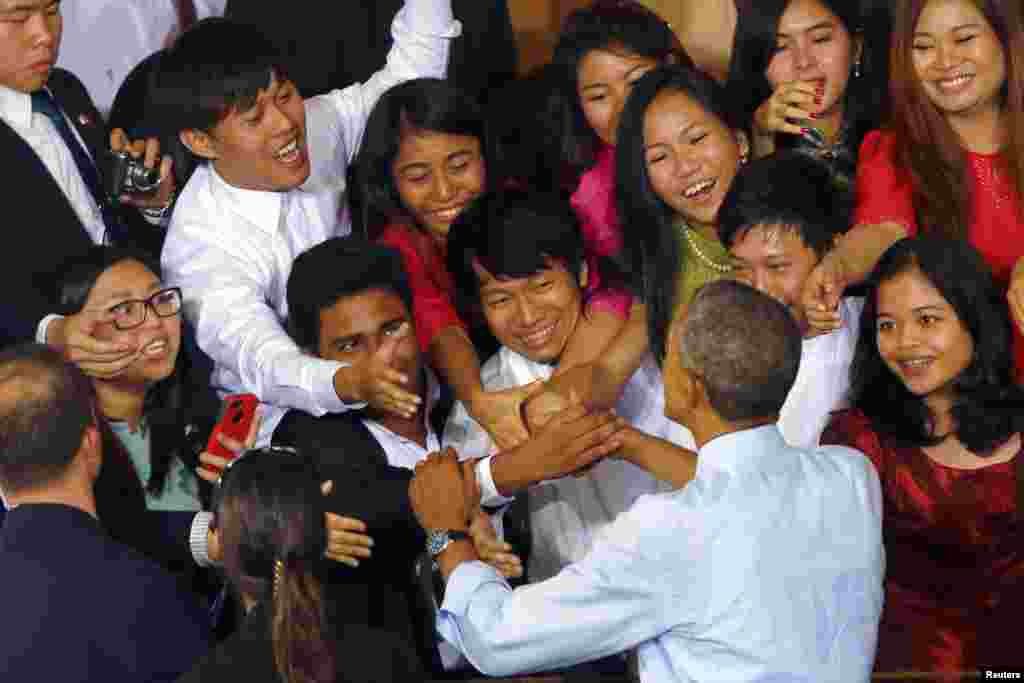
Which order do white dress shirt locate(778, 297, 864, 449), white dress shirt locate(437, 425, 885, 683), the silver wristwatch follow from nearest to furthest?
1. white dress shirt locate(437, 425, 885, 683)
2. the silver wristwatch
3. white dress shirt locate(778, 297, 864, 449)

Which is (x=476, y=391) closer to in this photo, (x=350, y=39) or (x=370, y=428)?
(x=370, y=428)

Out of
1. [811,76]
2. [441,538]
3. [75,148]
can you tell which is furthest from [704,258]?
[75,148]

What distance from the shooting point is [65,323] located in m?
3.22

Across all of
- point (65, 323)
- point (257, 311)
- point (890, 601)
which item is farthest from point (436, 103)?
point (890, 601)

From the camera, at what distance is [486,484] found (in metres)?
3.07

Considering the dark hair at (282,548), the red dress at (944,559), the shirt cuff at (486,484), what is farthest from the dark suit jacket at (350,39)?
the dark hair at (282,548)

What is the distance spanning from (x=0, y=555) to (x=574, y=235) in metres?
1.21

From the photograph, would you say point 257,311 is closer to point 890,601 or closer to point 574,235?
point 574,235

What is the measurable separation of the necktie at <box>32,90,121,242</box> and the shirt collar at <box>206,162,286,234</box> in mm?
Result: 205

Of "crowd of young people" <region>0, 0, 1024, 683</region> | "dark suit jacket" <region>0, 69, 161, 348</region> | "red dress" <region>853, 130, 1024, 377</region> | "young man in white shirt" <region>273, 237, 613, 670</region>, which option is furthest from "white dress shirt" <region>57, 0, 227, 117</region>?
"red dress" <region>853, 130, 1024, 377</region>

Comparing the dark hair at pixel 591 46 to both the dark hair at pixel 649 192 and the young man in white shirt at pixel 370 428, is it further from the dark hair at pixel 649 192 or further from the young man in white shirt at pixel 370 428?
the young man in white shirt at pixel 370 428

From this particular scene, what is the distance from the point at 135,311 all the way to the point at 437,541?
81 cm

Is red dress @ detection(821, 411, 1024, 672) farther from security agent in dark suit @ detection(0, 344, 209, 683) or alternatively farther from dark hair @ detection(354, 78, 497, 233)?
security agent in dark suit @ detection(0, 344, 209, 683)

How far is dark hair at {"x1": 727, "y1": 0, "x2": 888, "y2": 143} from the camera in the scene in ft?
11.7
